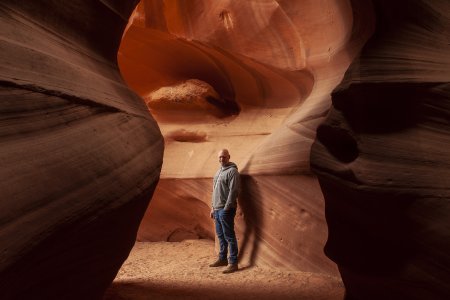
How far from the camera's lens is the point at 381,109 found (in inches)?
103

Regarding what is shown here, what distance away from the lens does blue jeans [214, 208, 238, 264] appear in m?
5.04

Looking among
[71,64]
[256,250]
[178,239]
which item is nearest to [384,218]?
[71,64]

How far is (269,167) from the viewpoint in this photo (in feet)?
16.4

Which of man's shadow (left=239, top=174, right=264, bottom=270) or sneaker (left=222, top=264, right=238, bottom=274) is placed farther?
man's shadow (left=239, top=174, right=264, bottom=270)

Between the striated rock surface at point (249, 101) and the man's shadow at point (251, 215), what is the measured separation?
13 millimetres

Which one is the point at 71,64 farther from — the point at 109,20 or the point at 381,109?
the point at 381,109

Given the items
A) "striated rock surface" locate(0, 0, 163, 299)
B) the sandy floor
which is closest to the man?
the sandy floor

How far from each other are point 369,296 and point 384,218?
624mm

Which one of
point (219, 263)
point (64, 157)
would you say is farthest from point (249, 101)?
point (64, 157)

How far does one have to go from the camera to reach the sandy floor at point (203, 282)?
3625 mm

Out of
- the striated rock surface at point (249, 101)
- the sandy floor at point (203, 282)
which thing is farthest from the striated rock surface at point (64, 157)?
the striated rock surface at point (249, 101)

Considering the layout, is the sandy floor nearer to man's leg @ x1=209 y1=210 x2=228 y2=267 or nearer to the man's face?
man's leg @ x1=209 y1=210 x2=228 y2=267

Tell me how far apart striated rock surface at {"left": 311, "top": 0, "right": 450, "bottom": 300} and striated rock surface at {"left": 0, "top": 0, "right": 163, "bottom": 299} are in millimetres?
1191

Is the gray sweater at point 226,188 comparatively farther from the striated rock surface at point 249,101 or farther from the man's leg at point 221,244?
the striated rock surface at point 249,101
